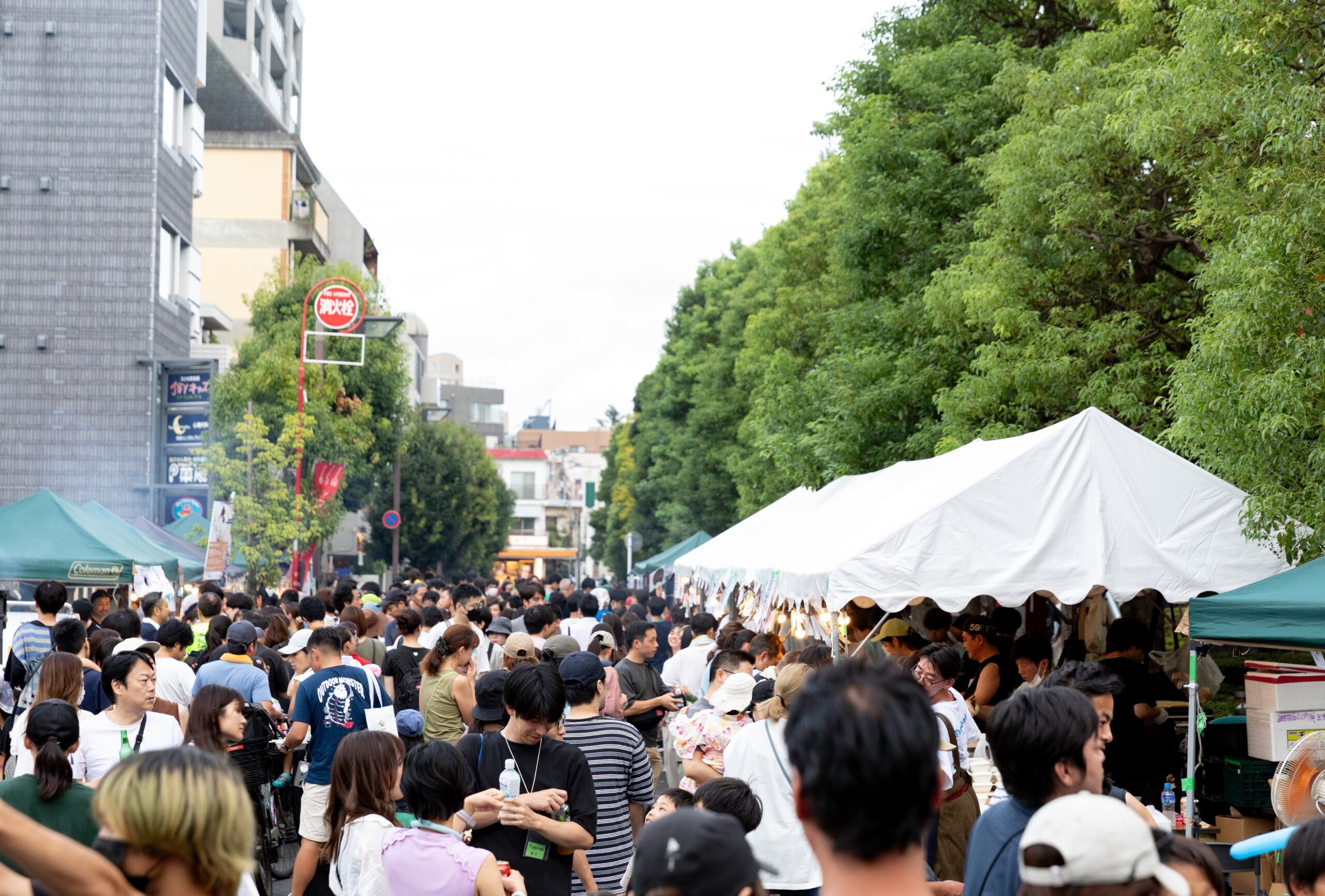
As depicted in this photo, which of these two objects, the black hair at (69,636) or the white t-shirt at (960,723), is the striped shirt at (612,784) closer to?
the white t-shirt at (960,723)

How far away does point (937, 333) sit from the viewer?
1955cm

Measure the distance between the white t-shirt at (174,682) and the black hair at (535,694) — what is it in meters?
4.26

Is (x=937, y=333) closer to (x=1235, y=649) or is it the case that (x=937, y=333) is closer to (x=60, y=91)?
(x=1235, y=649)

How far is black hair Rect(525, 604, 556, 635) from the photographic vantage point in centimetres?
1120

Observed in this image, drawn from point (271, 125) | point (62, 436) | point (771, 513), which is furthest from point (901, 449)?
point (271, 125)

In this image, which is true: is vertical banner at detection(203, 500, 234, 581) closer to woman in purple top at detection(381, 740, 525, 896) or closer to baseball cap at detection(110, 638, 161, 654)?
baseball cap at detection(110, 638, 161, 654)

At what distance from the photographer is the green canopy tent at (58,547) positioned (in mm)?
13273

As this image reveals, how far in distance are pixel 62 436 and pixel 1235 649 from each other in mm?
23614

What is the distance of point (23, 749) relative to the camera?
6.24 meters

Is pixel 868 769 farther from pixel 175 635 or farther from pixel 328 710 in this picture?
pixel 175 635

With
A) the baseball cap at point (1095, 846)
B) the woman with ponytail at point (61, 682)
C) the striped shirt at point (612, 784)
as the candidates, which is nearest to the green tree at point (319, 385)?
the woman with ponytail at point (61, 682)

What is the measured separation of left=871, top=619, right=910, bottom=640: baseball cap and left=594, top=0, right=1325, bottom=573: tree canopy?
2778 millimetres

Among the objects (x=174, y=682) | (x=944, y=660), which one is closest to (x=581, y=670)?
(x=944, y=660)

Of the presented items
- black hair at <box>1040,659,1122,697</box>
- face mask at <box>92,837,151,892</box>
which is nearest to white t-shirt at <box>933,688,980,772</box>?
black hair at <box>1040,659,1122,697</box>
